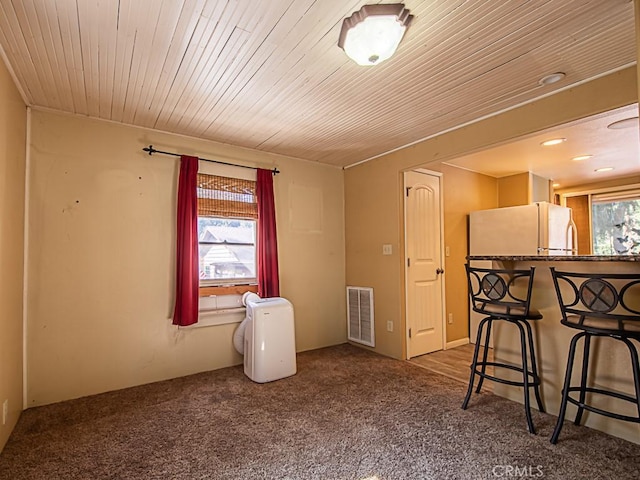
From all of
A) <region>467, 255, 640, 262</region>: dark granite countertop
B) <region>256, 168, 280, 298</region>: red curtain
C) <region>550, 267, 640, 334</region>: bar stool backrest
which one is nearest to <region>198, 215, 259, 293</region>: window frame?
<region>256, 168, 280, 298</region>: red curtain

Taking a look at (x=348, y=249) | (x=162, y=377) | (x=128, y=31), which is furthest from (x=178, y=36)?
(x=348, y=249)

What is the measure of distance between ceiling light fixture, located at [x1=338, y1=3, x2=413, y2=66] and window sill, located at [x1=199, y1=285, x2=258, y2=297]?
2.51 meters

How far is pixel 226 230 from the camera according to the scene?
3.55 meters

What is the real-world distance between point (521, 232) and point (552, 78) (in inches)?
81.9

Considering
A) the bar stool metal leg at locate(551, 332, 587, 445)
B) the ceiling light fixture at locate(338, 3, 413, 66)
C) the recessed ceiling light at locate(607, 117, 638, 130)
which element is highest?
the ceiling light fixture at locate(338, 3, 413, 66)

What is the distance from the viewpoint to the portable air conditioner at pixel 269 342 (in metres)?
3.02

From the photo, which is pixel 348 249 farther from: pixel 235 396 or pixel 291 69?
pixel 291 69

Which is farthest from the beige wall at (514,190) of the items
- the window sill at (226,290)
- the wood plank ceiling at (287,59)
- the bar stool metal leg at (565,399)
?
the window sill at (226,290)

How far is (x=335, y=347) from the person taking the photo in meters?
4.17

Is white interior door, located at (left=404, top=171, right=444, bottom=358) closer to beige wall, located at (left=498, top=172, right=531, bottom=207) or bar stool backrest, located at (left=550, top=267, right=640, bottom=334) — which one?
beige wall, located at (left=498, top=172, right=531, bottom=207)

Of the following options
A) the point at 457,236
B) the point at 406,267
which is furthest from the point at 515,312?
the point at 457,236

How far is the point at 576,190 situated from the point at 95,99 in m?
6.62

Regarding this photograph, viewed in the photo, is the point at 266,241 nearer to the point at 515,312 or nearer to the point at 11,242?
the point at 11,242

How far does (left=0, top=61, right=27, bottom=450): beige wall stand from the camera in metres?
1.98
